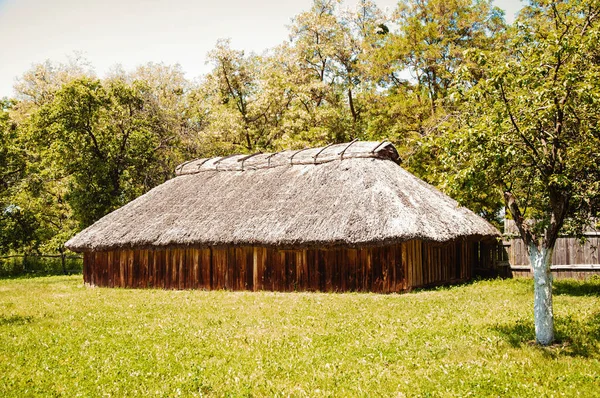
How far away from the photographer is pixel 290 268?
67.1 ft

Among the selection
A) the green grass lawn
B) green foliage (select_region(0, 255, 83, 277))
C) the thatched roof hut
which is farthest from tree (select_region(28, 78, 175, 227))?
the green grass lawn

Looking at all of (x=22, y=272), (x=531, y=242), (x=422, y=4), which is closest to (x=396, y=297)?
(x=531, y=242)

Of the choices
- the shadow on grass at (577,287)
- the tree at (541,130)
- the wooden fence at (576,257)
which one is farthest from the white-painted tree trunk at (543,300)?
the wooden fence at (576,257)

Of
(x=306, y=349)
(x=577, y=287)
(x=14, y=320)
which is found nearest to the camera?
(x=306, y=349)

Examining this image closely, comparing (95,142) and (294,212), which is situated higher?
(95,142)

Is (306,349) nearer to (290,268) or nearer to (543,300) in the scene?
(543,300)

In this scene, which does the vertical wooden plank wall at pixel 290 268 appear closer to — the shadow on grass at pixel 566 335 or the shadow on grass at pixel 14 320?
the shadow on grass at pixel 566 335

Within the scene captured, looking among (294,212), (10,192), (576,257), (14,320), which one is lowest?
(14,320)

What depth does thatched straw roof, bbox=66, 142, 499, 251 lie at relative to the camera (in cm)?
1881

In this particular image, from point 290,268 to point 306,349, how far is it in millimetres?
10326

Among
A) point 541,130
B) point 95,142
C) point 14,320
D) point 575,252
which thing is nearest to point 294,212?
point 14,320

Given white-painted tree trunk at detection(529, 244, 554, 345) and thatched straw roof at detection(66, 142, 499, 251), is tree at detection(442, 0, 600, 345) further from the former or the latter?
thatched straw roof at detection(66, 142, 499, 251)

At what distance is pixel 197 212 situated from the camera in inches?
926

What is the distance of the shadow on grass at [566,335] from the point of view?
30.1 ft
